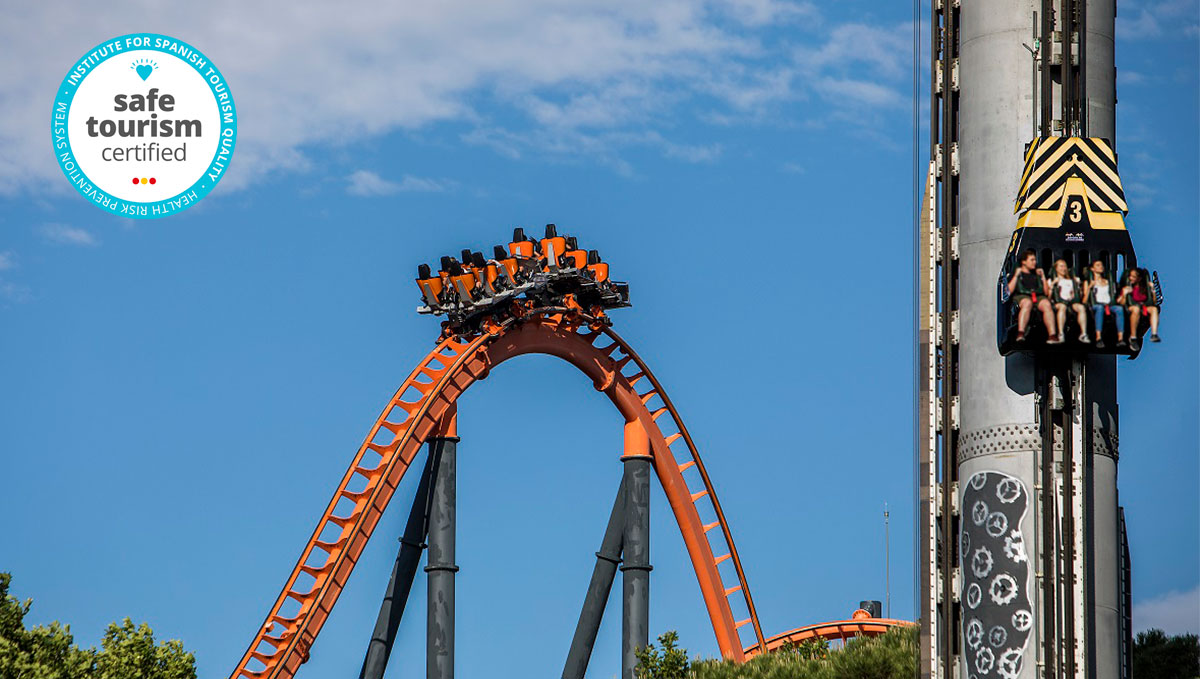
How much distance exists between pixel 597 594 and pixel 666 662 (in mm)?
6982

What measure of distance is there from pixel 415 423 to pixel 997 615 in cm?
1758

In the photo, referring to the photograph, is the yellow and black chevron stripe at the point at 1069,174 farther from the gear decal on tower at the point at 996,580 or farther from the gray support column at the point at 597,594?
the gray support column at the point at 597,594

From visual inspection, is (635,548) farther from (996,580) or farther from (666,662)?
(996,580)

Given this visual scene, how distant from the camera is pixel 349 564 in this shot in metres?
46.3

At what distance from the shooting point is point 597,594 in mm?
52031

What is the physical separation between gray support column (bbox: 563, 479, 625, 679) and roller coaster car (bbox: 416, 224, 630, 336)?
5.09m

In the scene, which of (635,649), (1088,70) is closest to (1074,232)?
(1088,70)

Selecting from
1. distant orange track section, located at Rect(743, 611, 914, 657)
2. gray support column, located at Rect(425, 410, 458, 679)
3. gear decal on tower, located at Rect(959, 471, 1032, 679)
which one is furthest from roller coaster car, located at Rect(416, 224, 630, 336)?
gear decal on tower, located at Rect(959, 471, 1032, 679)

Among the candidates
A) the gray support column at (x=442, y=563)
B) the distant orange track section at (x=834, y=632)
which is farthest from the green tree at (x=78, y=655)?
the distant orange track section at (x=834, y=632)

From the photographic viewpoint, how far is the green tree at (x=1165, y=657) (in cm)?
4475

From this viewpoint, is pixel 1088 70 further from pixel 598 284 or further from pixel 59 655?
pixel 59 655

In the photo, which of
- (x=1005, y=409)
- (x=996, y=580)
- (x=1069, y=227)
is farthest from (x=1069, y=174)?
(x=996, y=580)

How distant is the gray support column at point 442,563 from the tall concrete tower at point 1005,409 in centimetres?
1493

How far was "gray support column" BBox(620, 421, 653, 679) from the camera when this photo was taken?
167 ft
